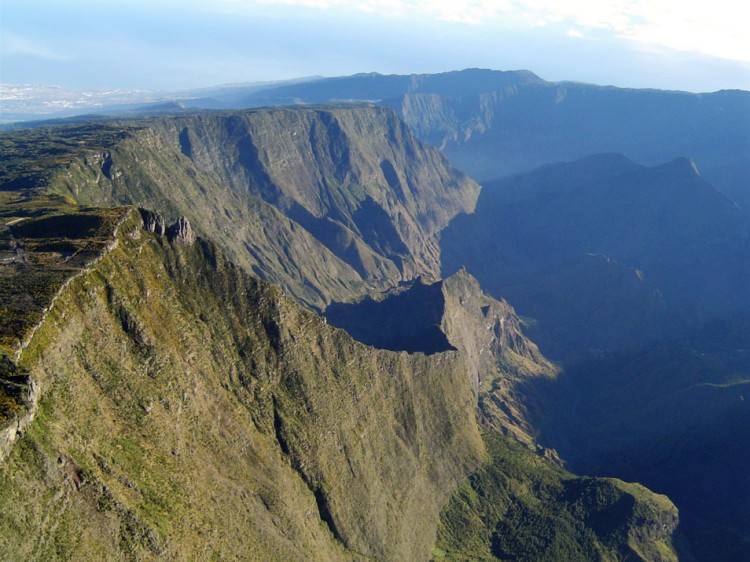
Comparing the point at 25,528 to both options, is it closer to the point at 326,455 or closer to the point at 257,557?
the point at 257,557

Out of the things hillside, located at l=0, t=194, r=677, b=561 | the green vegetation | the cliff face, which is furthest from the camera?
the green vegetation

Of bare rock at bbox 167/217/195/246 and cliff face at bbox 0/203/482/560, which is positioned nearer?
cliff face at bbox 0/203/482/560

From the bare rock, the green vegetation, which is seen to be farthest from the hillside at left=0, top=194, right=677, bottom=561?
the green vegetation

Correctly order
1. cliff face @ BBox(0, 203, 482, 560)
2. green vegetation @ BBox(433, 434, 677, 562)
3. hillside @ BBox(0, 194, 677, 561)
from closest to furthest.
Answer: hillside @ BBox(0, 194, 677, 561)
cliff face @ BBox(0, 203, 482, 560)
green vegetation @ BBox(433, 434, 677, 562)

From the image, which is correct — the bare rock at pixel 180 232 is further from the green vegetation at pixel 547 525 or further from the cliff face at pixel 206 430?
the green vegetation at pixel 547 525

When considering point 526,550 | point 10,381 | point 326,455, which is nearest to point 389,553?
point 326,455

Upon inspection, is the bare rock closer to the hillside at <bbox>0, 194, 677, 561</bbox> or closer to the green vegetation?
the hillside at <bbox>0, 194, 677, 561</bbox>

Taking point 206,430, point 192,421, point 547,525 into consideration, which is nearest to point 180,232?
point 192,421

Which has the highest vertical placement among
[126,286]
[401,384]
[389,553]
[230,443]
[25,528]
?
[126,286]

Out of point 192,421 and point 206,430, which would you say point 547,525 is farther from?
point 192,421
